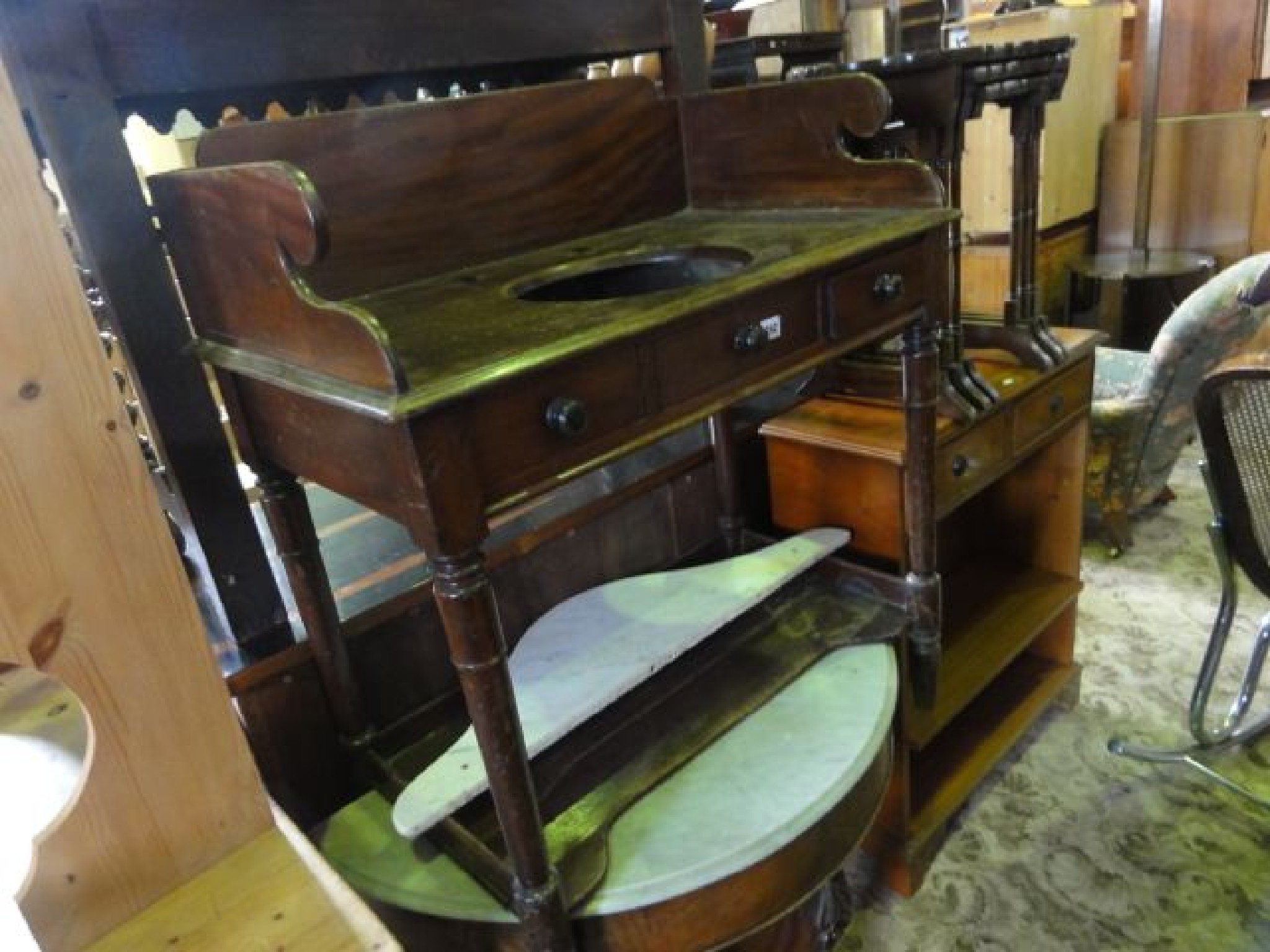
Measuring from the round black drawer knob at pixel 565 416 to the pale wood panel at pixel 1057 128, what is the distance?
8.60 feet

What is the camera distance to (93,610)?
2.56ft

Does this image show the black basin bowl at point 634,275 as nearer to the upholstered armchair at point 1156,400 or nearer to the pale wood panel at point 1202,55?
the upholstered armchair at point 1156,400

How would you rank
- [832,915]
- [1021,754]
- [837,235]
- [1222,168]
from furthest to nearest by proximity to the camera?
1. [1222,168]
2. [1021,754]
3. [832,915]
4. [837,235]

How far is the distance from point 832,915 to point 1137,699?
1.00 m

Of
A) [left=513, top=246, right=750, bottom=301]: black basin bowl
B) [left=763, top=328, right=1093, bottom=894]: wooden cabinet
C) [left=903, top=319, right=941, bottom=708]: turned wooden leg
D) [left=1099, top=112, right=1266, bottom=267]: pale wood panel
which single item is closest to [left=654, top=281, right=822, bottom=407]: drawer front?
[left=513, top=246, right=750, bottom=301]: black basin bowl

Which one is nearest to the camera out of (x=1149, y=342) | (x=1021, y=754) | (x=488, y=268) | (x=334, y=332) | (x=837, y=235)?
(x=334, y=332)

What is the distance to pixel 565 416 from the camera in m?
0.77

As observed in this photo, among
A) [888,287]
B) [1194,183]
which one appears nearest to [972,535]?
[888,287]

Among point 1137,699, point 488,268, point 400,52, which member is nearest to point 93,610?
point 488,268

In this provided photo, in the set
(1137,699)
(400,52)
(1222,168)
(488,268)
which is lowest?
(1137,699)

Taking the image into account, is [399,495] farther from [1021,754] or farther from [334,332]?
[1021,754]

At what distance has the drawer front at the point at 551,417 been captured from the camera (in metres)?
0.73

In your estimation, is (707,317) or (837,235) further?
(837,235)

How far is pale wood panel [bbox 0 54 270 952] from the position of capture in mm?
714
